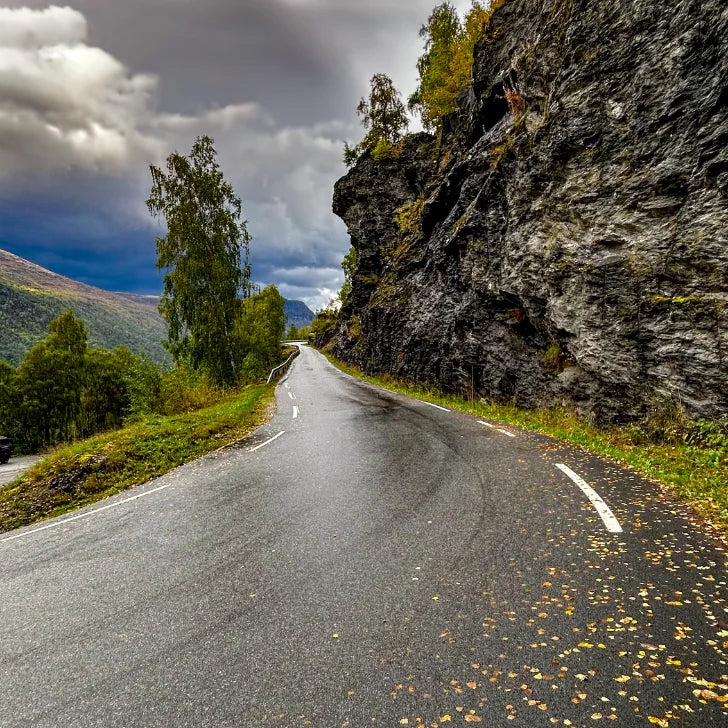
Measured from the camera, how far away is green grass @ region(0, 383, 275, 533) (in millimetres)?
8305

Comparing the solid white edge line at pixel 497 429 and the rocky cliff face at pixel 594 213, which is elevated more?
the rocky cliff face at pixel 594 213

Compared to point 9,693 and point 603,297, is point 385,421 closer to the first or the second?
point 603,297

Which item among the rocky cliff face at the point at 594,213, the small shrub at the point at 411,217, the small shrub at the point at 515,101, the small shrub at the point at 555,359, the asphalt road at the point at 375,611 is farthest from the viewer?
the small shrub at the point at 411,217

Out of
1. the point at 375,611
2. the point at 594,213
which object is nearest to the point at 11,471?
the point at 375,611

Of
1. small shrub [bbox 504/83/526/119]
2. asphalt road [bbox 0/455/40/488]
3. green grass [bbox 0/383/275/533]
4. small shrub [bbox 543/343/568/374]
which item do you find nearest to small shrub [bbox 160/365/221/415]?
green grass [bbox 0/383/275/533]

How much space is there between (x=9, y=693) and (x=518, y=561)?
14.0 ft

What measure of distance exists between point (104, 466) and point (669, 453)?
11.9 meters

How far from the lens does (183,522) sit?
622cm

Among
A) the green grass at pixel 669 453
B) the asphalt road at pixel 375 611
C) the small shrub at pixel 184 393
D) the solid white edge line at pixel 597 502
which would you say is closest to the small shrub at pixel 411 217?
the small shrub at pixel 184 393

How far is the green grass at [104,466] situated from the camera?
830cm

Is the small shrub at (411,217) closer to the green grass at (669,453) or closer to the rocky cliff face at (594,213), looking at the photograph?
the rocky cliff face at (594,213)

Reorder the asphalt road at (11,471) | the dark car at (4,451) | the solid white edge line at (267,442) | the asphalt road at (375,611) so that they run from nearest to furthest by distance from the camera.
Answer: the asphalt road at (375,611)
the solid white edge line at (267,442)
the asphalt road at (11,471)
the dark car at (4,451)

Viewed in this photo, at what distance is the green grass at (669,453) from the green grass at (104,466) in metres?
9.18

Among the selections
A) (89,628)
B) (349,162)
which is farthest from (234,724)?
(349,162)
